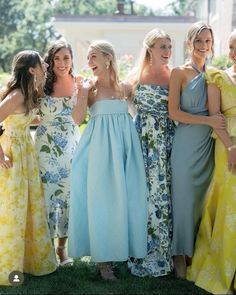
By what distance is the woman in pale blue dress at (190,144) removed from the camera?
4.05 meters

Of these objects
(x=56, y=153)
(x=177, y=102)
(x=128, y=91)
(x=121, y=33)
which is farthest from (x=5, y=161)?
(x=121, y=33)

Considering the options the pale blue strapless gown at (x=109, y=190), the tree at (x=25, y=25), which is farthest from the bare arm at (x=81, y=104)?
the tree at (x=25, y=25)

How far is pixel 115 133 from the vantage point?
4.11 meters

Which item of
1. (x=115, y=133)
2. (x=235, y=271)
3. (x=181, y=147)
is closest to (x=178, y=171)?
(x=181, y=147)

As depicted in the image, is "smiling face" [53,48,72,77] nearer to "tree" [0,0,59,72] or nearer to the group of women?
the group of women

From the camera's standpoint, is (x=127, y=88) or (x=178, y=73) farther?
(x=127, y=88)

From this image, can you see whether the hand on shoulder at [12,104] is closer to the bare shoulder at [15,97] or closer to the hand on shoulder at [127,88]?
the bare shoulder at [15,97]

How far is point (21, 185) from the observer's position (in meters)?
4.12

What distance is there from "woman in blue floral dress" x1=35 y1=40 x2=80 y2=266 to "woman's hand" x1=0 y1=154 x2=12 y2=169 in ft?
1.66

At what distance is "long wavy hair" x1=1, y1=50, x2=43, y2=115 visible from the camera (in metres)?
4.14

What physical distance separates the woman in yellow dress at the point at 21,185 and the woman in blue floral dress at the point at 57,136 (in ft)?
0.83

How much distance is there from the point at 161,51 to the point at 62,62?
90 centimetres

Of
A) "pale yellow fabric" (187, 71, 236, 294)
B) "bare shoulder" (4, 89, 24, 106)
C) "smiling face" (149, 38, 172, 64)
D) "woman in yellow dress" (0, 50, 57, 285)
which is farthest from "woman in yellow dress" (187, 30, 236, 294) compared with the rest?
"bare shoulder" (4, 89, 24, 106)

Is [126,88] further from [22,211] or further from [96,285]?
[96,285]
